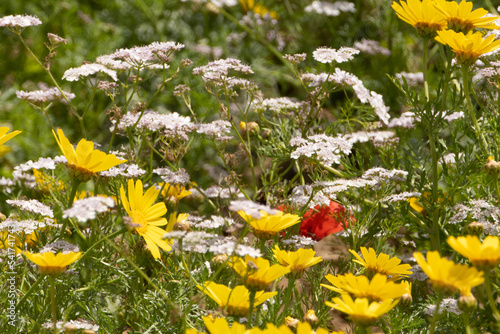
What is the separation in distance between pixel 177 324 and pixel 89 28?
7.10 ft

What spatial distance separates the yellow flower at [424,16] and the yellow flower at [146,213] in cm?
66

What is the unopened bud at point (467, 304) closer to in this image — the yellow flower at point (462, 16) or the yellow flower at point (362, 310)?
the yellow flower at point (362, 310)

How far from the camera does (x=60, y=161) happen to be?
4.48ft

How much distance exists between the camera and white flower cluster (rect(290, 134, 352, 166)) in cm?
128

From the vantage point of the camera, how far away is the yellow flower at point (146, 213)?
1.12 meters

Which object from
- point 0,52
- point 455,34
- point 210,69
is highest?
point 455,34

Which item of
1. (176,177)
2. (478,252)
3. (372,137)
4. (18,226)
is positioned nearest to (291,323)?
(478,252)

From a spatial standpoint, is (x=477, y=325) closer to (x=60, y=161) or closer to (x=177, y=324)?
(x=177, y=324)

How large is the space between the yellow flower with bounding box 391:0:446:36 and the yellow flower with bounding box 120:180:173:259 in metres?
0.66

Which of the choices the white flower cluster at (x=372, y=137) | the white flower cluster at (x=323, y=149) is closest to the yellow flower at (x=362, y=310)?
the white flower cluster at (x=323, y=149)

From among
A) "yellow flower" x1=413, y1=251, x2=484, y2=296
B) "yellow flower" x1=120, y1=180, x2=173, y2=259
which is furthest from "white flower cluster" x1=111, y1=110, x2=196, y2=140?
"yellow flower" x1=413, y1=251, x2=484, y2=296

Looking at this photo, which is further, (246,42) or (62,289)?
(246,42)

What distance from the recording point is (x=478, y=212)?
4.17 ft

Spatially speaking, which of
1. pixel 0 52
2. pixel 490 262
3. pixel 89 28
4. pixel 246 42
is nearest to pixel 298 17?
pixel 246 42
